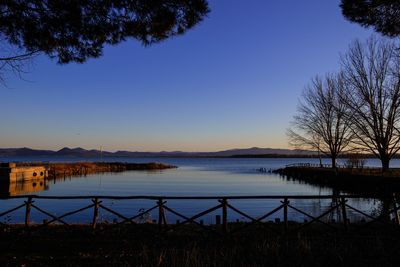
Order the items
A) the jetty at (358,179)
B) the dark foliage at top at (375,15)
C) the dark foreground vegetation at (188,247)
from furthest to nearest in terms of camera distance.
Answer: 1. the jetty at (358,179)
2. the dark foliage at top at (375,15)
3. the dark foreground vegetation at (188,247)

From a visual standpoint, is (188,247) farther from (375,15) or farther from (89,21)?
(375,15)

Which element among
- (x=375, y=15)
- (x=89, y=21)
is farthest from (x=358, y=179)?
(x=89, y=21)

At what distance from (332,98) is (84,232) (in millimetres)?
43385

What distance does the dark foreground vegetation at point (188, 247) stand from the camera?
830cm

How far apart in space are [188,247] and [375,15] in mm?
8648

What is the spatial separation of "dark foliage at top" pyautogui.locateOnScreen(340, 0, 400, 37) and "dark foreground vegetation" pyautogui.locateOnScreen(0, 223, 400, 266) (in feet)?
20.2

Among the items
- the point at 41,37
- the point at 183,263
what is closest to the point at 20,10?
the point at 41,37

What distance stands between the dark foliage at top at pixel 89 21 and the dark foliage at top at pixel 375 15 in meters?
4.72

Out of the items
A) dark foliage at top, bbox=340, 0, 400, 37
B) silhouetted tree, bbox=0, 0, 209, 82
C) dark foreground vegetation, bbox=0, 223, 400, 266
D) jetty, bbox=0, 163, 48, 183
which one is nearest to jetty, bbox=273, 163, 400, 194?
dark foreground vegetation, bbox=0, 223, 400, 266

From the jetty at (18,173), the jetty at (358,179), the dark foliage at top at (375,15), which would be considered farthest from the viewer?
the jetty at (18,173)

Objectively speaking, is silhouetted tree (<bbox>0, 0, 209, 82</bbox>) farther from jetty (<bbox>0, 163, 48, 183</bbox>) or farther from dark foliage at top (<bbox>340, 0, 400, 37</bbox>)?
jetty (<bbox>0, 163, 48, 183</bbox>)

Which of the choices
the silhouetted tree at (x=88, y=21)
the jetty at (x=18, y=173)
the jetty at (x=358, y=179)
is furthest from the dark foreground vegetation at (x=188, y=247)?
the jetty at (x=18, y=173)

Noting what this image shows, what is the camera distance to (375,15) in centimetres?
1155

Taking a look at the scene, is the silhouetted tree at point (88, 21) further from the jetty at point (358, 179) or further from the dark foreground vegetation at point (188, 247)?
the jetty at point (358, 179)
